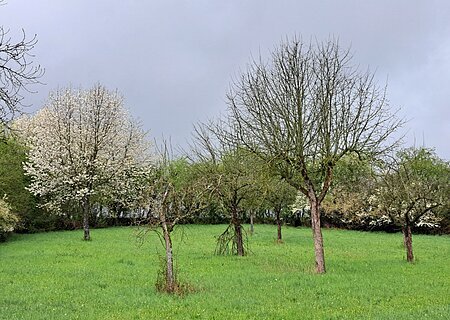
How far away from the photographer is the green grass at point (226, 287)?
11008 millimetres

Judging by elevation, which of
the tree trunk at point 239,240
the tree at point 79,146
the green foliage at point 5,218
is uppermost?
the tree at point 79,146

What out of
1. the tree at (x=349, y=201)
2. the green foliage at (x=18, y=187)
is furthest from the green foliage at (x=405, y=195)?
the green foliage at (x=18, y=187)

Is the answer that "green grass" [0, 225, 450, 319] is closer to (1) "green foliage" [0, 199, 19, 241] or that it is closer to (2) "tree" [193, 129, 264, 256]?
(2) "tree" [193, 129, 264, 256]

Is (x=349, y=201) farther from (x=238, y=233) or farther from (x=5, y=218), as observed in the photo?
(x=5, y=218)

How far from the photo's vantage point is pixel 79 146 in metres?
37.4

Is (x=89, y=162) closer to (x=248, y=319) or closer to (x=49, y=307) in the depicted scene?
(x=49, y=307)

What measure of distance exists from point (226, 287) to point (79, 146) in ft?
85.4

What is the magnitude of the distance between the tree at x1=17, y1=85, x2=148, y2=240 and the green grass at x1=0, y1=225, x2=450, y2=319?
1283 cm

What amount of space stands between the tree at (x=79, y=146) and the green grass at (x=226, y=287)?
12828mm

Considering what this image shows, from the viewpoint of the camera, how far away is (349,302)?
12.3 m

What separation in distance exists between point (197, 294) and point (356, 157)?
10274mm

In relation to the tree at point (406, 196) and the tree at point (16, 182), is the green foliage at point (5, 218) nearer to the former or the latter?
the tree at point (16, 182)

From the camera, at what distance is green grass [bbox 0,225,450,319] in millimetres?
11008

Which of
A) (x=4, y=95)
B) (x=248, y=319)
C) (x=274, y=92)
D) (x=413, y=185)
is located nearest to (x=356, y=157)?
(x=274, y=92)
